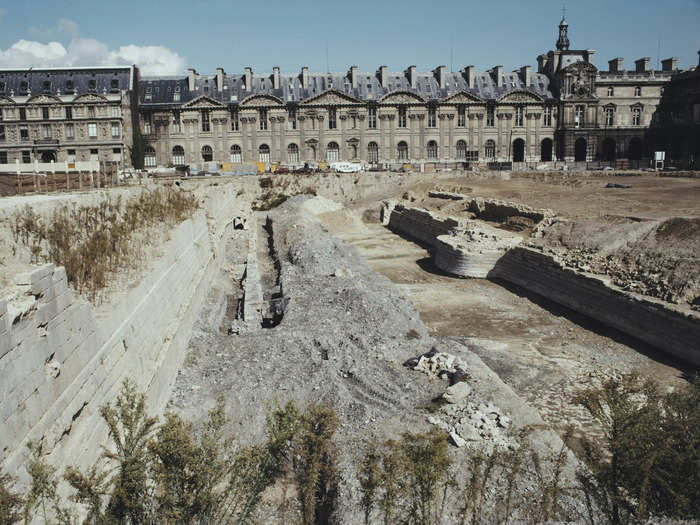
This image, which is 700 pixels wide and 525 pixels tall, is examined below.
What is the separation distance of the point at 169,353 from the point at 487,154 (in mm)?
57758

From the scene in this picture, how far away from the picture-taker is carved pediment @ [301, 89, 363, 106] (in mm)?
61219

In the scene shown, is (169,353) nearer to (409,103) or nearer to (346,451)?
(346,451)

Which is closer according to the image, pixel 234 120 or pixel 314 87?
pixel 234 120

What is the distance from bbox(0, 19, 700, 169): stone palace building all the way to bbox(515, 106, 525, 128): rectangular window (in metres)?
0.12

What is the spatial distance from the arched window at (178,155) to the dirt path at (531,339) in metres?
42.2

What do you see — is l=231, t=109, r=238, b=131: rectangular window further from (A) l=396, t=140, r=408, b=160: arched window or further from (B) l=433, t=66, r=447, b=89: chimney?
(B) l=433, t=66, r=447, b=89: chimney

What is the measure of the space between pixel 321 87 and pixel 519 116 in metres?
23.4

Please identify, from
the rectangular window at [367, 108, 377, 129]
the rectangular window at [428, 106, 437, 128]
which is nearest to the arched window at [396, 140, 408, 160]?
the rectangular window at [428, 106, 437, 128]

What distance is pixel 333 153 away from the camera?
206 feet

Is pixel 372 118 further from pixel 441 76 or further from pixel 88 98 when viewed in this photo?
pixel 88 98

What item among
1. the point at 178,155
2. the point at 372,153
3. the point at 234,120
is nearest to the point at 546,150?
the point at 372,153

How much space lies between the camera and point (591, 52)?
63.1 metres

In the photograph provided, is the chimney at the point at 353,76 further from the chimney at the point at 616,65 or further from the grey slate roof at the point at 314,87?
the chimney at the point at 616,65

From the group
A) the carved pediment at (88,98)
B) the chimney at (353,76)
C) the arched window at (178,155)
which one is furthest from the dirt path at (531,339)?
the carved pediment at (88,98)
